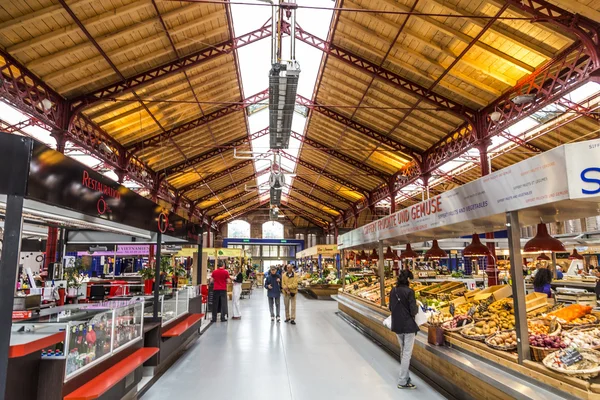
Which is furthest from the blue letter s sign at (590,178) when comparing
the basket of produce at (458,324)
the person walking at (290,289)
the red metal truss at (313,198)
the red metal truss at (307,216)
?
the red metal truss at (307,216)

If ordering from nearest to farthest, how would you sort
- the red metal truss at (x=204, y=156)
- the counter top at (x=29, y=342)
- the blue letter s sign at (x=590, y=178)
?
1. the counter top at (x=29, y=342)
2. the blue letter s sign at (x=590, y=178)
3. the red metal truss at (x=204, y=156)

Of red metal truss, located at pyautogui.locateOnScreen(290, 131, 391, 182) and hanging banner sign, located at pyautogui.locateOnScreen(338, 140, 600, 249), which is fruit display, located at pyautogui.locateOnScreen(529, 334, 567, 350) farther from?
red metal truss, located at pyautogui.locateOnScreen(290, 131, 391, 182)

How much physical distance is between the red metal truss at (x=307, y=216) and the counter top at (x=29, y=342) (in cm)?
3270

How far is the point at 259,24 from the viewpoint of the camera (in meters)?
10.7

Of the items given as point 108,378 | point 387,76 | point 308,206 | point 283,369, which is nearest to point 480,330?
point 283,369

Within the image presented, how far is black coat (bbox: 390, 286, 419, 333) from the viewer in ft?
15.7

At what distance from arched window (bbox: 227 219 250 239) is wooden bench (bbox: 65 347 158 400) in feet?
114

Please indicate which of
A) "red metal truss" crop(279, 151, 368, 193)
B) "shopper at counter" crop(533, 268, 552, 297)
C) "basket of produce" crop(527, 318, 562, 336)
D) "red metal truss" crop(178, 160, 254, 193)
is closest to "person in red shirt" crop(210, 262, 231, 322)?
"basket of produce" crop(527, 318, 562, 336)

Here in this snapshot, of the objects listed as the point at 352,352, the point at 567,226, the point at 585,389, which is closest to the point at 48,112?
the point at 352,352

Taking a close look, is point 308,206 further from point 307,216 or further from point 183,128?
point 183,128

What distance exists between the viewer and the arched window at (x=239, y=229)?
39.3 metres

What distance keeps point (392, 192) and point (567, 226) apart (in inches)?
315

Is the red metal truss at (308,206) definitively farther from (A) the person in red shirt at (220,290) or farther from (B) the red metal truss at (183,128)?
(A) the person in red shirt at (220,290)

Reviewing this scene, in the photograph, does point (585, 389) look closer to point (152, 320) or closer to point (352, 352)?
point (352, 352)
